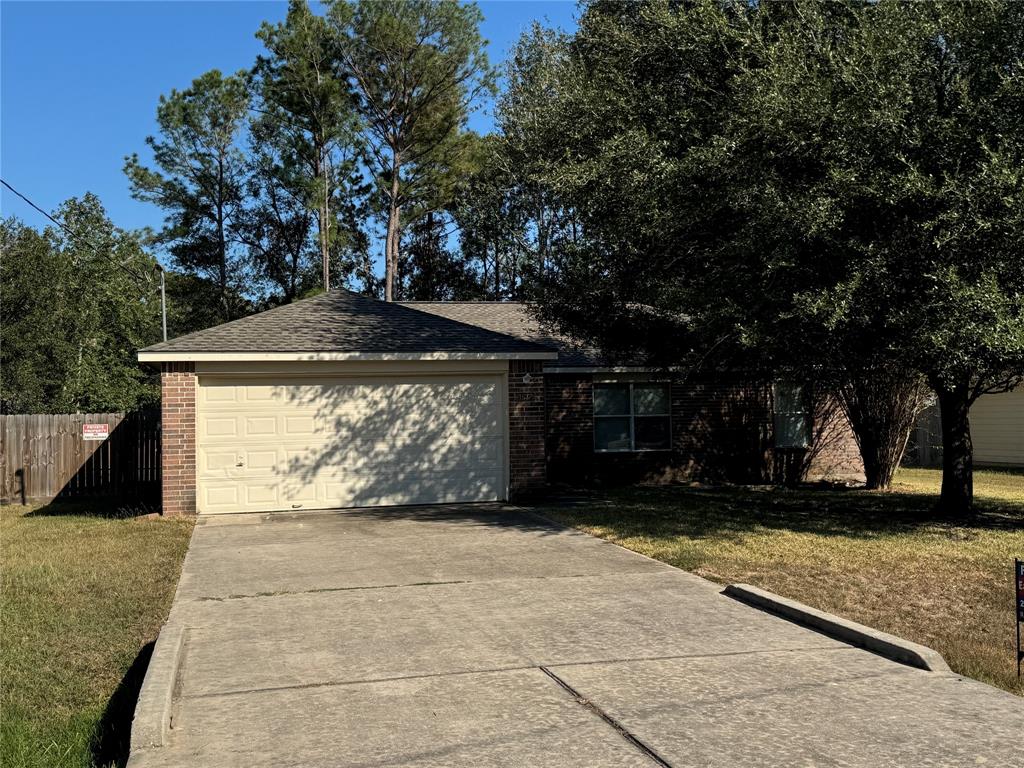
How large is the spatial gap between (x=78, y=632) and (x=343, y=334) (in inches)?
325

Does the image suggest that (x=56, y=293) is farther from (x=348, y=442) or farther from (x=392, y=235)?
(x=348, y=442)

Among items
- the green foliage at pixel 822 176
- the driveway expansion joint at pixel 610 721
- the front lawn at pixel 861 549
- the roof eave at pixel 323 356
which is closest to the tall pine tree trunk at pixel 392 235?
the front lawn at pixel 861 549

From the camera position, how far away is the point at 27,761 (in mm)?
4371

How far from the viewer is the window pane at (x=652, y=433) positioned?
1867cm

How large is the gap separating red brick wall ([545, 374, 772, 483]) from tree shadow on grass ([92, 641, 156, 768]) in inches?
500

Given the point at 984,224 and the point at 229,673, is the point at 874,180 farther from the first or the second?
the point at 229,673

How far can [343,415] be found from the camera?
46.0 ft

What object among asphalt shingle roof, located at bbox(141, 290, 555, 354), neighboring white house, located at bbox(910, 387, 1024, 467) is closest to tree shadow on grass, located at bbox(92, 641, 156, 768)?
asphalt shingle roof, located at bbox(141, 290, 555, 354)

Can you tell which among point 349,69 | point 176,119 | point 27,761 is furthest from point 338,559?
point 176,119

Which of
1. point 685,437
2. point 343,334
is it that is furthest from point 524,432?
point 685,437

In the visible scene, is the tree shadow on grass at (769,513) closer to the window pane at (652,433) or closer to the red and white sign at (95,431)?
the window pane at (652,433)

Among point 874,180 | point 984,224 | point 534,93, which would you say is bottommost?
point 984,224

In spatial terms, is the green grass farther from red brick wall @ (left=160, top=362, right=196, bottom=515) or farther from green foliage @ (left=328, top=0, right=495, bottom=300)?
green foliage @ (left=328, top=0, right=495, bottom=300)

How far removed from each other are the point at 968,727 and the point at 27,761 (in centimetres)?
478
